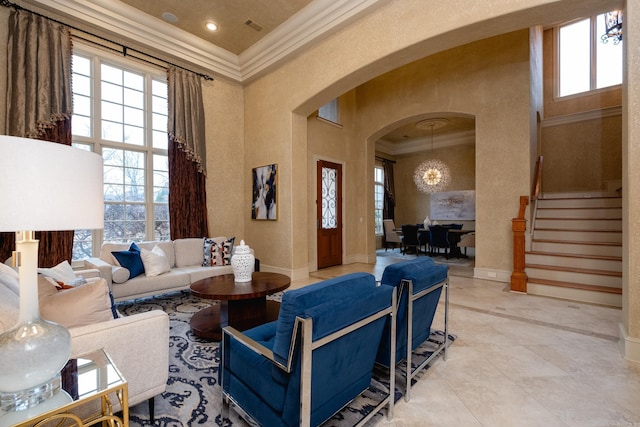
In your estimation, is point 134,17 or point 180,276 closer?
point 180,276

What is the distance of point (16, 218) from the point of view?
0.85 metres

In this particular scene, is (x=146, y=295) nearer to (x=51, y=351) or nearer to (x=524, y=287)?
(x=51, y=351)

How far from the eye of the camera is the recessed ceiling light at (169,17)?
4281 millimetres

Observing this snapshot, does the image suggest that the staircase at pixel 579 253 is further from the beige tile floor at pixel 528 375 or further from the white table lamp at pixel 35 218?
the white table lamp at pixel 35 218

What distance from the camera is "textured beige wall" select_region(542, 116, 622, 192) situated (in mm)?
6645

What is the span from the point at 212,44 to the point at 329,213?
12.7ft

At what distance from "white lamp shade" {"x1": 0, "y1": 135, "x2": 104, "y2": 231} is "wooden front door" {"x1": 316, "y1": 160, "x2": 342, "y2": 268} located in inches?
204

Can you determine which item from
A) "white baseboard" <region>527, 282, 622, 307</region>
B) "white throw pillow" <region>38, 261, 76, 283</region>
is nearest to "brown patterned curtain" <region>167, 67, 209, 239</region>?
"white throw pillow" <region>38, 261, 76, 283</region>

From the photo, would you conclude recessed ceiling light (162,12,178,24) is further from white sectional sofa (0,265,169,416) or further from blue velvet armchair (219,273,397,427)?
blue velvet armchair (219,273,397,427)

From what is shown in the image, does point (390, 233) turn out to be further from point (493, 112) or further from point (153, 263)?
point (153, 263)

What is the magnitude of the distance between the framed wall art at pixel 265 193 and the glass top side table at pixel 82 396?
3968 mm

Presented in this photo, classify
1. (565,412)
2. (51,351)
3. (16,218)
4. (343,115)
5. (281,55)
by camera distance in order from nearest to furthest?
1. (16,218)
2. (51,351)
3. (565,412)
4. (281,55)
5. (343,115)

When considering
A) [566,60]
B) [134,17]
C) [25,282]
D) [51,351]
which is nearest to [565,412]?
[51,351]

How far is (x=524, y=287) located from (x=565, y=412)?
2.85m
